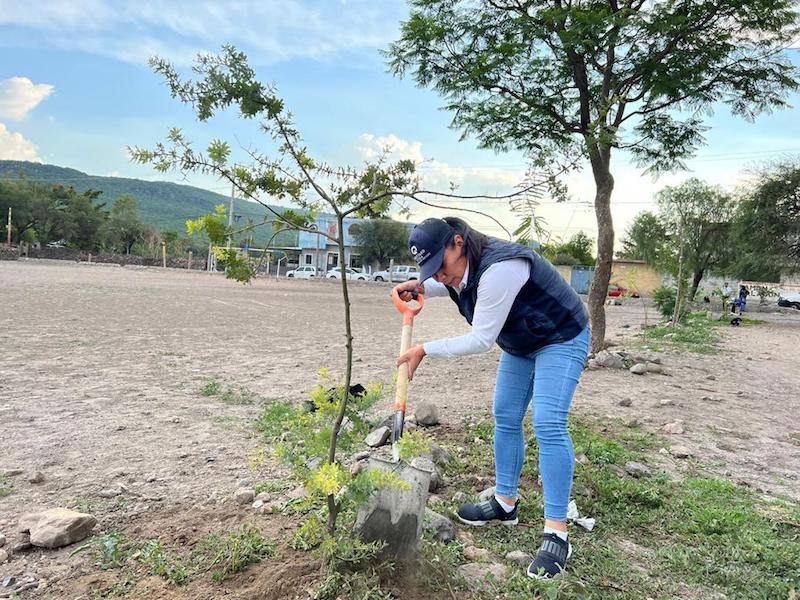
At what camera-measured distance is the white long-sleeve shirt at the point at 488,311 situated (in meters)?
2.42

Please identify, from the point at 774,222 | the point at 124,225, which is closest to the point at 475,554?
the point at 774,222

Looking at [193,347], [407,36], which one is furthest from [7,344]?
[407,36]

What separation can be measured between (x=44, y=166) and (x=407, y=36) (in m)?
197

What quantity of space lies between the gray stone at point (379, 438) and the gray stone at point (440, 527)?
1342mm

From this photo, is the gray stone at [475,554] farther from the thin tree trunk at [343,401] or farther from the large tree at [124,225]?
the large tree at [124,225]

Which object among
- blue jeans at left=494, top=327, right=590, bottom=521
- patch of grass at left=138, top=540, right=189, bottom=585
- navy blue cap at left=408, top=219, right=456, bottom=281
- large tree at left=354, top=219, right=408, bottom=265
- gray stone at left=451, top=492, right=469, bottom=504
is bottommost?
gray stone at left=451, top=492, right=469, bottom=504

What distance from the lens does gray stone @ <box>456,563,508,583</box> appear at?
246 centimetres

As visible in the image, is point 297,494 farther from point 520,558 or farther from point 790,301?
point 790,301

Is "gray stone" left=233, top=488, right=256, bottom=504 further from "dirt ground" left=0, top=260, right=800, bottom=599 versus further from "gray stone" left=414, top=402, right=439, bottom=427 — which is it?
"gray stone" left=414, top=402, right=439, bottom=427

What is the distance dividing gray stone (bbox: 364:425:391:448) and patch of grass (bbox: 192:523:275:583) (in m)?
1.59

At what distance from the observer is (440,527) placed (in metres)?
2.75

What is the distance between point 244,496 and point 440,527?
103 centimetres

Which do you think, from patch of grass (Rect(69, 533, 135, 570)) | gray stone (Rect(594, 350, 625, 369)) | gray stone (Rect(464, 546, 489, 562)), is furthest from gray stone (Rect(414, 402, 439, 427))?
gray stone (Rect(594, 350, 625, 369))

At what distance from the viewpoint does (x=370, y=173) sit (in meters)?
2.38
